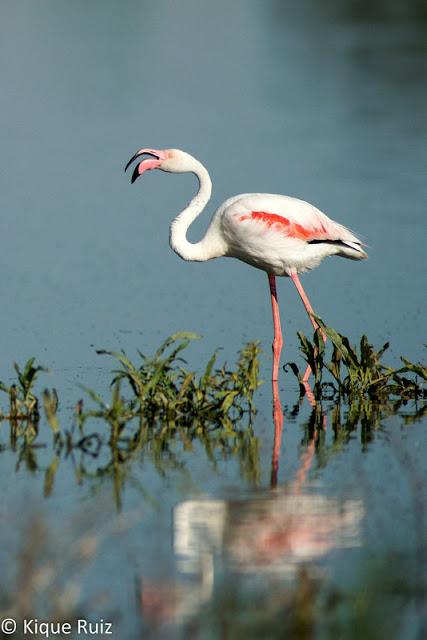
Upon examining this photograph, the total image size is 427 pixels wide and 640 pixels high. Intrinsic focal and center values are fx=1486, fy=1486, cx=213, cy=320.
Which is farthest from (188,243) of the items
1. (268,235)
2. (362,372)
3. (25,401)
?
(25,401)

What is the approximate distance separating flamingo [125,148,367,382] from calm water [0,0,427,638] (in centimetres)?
65

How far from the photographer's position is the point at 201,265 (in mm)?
13258

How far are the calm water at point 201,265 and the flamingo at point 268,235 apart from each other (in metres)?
0.65

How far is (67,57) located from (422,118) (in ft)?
23.1

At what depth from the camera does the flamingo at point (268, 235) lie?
10078 millimetres

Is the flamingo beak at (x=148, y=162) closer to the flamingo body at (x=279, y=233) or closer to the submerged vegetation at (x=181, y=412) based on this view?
the flamingo body at (x=279, y=233)

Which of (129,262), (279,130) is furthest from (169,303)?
(279,130)

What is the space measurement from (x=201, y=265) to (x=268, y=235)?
3.21 metres

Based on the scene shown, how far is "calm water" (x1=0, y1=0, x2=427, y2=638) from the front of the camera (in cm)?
593

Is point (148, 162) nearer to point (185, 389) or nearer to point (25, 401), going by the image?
point (185, 389)

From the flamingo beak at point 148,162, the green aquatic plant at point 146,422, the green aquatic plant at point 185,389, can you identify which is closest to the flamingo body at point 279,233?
the flamingo beak at point 148,162

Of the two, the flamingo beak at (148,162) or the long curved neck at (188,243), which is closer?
the long curved neck at (188,243)

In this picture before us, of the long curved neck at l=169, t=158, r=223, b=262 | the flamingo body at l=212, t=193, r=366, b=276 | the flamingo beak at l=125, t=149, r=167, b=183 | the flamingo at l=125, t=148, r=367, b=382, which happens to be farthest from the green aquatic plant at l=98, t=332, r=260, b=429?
the flamingo beak at l=125, t=149, r=167, b=183

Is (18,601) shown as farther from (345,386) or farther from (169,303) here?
(169,303)
